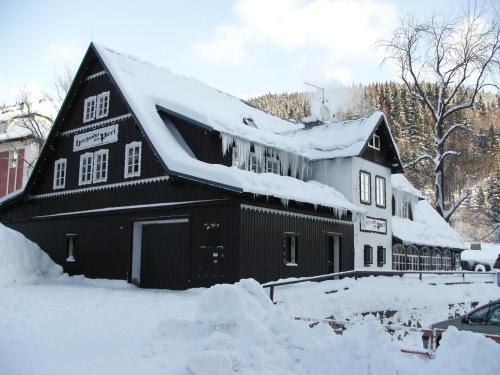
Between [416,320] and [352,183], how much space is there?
24.1ft

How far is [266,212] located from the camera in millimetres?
19766

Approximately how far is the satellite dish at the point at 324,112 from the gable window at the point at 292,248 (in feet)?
47.6

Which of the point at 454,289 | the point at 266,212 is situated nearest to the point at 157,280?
the point at 266,212

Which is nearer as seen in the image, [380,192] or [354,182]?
[354,182]

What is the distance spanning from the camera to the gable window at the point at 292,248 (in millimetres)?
20833

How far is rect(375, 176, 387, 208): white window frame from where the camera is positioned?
27.0 meters

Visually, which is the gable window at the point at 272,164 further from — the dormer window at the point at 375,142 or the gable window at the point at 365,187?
the dormer window at the point at 375,142

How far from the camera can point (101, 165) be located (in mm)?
23812

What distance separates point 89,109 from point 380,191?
14756 millimetres

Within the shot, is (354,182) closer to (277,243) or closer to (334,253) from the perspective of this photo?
(334,253)

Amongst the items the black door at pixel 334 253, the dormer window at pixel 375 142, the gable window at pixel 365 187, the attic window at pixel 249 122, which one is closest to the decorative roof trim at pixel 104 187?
the attic window at pixel 249 122

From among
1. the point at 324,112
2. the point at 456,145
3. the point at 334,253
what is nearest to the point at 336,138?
the point at 334,253

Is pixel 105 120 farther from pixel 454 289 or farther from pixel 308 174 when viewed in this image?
pixel 454 289

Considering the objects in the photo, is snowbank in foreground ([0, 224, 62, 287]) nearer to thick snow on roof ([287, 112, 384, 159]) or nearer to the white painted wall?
thick snow on roof ([287, 112, 384, 159])
